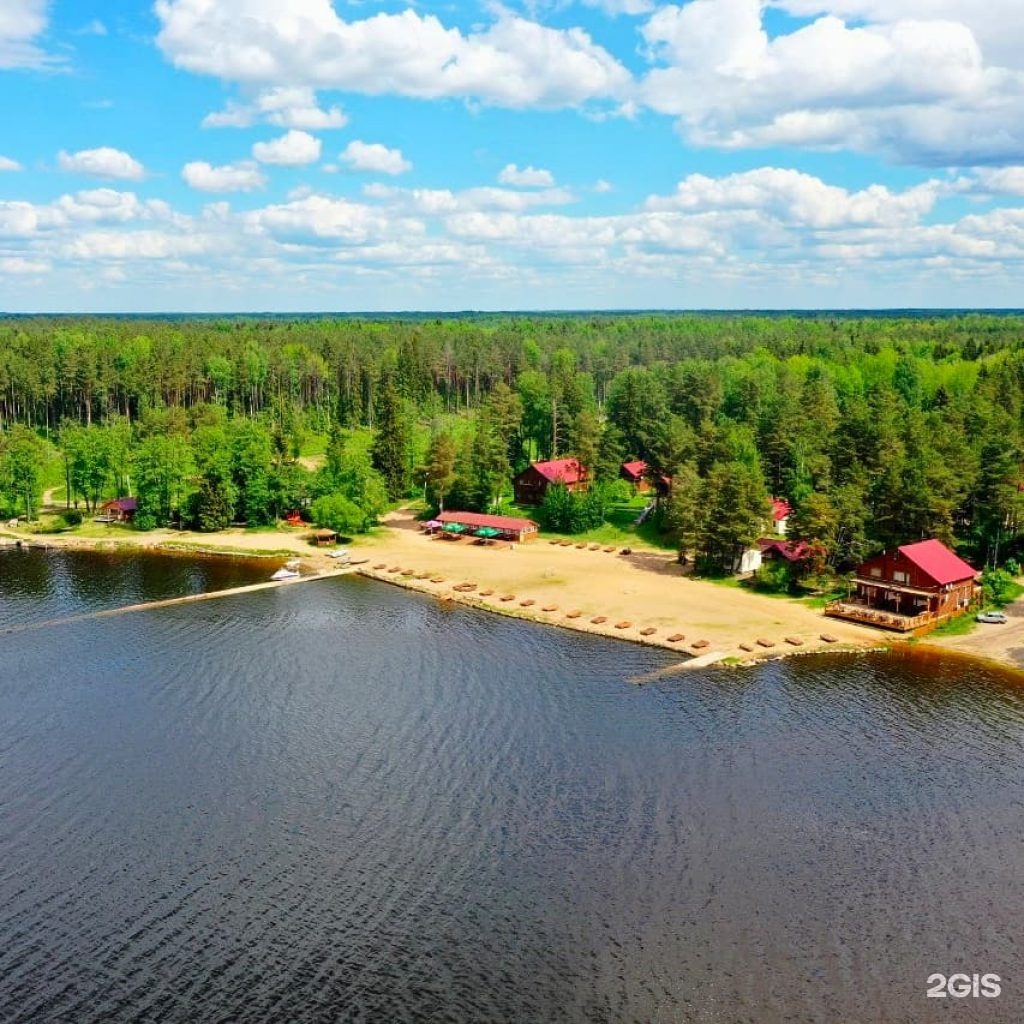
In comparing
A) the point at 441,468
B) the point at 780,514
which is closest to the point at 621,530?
the point at 780,514

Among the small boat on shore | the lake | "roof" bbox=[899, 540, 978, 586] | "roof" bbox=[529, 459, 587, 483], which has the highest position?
"roof" bbox=[529, 459, 587, 483]

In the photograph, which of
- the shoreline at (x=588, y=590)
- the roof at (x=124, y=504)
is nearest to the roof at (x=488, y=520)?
the shoreline at (x=588, y=590)

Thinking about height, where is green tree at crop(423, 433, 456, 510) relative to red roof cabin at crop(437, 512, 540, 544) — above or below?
above

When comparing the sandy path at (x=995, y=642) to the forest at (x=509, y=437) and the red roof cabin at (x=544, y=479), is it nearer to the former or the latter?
the forest at (x=509, y=437)

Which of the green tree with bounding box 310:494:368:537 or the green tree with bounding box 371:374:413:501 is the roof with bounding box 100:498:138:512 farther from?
the green tree with bounding box 371:374:413:501

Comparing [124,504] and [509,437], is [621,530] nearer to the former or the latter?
→ [509,437]

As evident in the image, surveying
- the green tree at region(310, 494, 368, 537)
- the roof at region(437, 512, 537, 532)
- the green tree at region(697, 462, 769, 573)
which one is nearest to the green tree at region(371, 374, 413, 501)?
the roof at region(437, 512, 537, 532)
